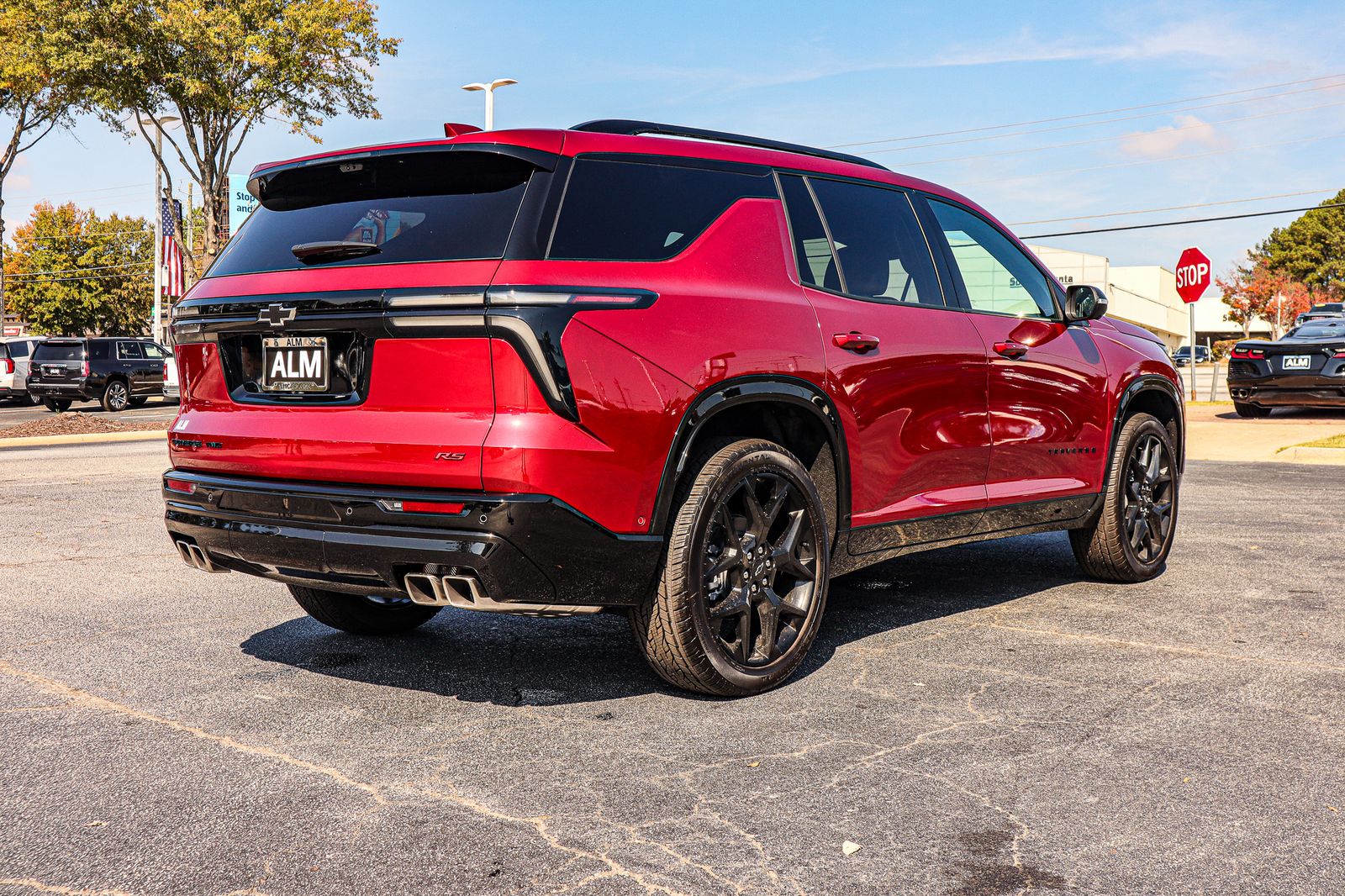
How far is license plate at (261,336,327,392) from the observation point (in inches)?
151

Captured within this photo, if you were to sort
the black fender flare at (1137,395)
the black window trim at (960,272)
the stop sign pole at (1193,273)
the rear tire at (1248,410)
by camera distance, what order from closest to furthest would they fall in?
1. the black window trim at (960,272)
2. the black fender flare at (1137,395)
3. the rear tire at (1248,410)
4. the stop sign pole at (1193,273)

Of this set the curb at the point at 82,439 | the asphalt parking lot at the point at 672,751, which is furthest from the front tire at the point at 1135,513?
the curb at the point at 82,439

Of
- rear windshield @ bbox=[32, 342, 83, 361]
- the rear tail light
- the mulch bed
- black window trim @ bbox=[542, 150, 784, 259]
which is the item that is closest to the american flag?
rear windshield @ bbox=[32, 342, 83, 361]

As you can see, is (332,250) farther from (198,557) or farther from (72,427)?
(72,427)

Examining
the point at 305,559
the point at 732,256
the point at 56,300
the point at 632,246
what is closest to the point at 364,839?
the point at 305,559

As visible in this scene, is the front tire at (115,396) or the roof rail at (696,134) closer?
the roof rail at (696,134)

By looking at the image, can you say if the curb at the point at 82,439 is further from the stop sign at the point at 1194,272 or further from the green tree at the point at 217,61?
the stop sign at the point at 1194,272

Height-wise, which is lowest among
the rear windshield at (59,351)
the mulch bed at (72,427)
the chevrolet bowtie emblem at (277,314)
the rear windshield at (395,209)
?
the mulch bed at (72,427)

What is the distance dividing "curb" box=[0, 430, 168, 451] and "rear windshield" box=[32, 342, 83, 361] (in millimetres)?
9917

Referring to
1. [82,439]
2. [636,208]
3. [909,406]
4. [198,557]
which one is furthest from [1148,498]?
[82,439]

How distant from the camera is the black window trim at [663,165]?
12.2ft

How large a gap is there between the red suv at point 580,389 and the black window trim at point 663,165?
0.01 m

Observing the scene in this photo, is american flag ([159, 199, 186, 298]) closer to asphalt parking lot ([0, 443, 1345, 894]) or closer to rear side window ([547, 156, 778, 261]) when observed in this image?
asphalt parking lot ([0, 443, 1345, 894])

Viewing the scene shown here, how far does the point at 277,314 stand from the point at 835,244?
210cm
